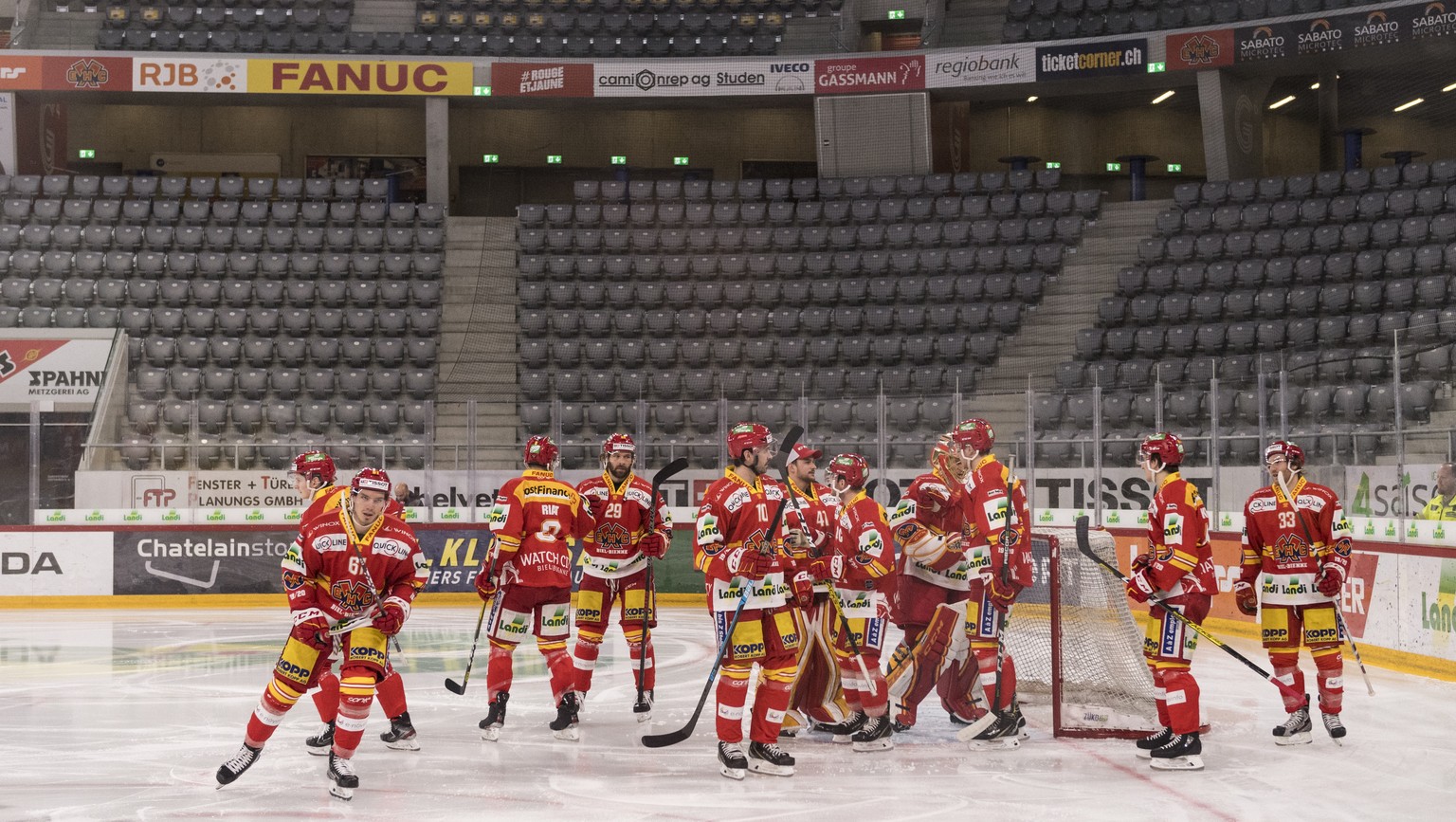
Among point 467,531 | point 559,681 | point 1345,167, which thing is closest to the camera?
point 559,681

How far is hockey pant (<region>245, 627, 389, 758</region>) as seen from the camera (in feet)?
25.2

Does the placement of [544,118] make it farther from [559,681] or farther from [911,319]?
[559,681]

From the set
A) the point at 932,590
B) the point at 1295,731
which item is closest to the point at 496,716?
the point at 932,590

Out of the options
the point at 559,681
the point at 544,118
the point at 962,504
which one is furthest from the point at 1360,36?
the point at 559,681

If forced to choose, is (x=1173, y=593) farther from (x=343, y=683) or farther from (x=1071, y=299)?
(x=1071, y=299)

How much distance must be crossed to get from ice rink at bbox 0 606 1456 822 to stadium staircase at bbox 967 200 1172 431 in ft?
37.9

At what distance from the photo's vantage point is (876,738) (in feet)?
30.8

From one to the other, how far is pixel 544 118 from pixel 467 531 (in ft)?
49.8

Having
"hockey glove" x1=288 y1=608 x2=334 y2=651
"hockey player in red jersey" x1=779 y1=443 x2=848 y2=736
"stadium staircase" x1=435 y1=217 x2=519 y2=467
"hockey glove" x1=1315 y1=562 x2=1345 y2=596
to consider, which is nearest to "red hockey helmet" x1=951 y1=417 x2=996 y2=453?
"hockey player in red jersey" x1=779 y1=443 x2=848 y2=736

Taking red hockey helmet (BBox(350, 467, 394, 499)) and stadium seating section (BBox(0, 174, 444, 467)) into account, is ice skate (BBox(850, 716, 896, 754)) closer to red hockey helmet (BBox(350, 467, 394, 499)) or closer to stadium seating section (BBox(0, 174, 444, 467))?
red hockey helmet (BBox(350, 467, 394, 499))

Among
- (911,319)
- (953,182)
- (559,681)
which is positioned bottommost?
(559,681)

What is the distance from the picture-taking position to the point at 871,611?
985 cm

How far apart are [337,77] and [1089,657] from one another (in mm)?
21556

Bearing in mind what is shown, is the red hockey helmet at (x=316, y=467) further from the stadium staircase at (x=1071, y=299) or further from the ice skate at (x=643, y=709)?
the stadium staircase at (x=1071, y=299)
